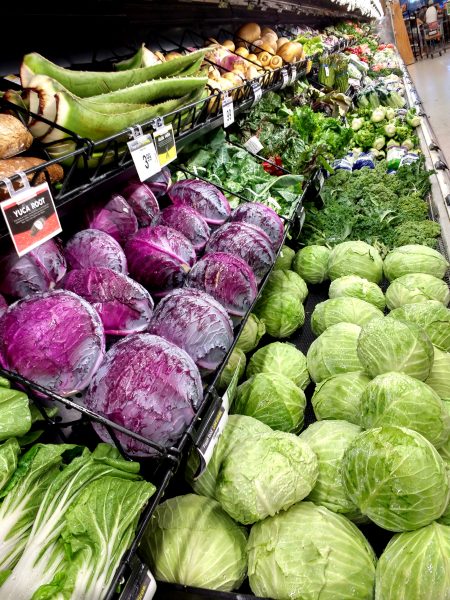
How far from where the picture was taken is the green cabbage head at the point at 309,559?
111 centimetres

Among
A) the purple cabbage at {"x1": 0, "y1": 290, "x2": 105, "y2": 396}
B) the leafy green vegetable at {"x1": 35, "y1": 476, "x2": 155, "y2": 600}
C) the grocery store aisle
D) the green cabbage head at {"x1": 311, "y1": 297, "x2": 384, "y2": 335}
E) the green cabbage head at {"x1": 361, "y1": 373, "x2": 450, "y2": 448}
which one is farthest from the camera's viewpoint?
the grocery store aisle

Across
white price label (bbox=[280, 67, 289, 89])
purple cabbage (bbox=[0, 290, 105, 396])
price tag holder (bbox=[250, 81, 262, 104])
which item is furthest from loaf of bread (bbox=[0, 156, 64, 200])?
white price label (bbox=[280, 67, 289, 89])

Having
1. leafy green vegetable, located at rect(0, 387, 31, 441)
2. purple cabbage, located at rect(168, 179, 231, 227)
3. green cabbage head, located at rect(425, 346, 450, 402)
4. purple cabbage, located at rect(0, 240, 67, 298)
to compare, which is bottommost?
green cabbage head, located at rect(425, 346, 450, 402)

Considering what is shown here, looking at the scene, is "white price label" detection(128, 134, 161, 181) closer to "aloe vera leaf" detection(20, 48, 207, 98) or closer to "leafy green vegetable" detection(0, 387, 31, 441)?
"aloe vera leaf" detection(20, 48, 207, 98)

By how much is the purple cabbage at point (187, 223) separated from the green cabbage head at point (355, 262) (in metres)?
1.08

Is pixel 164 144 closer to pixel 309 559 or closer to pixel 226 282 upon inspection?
pixel 226 282

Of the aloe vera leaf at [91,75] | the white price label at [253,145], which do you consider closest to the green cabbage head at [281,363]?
the aloe vera leaf at [91,75]

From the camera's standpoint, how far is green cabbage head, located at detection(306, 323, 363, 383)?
1.87m

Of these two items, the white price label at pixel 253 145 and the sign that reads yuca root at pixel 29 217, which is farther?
the white price label at pixel 253 145

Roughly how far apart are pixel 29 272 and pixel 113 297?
0.72ft

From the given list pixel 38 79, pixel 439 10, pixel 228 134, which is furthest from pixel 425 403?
pixel 439 10

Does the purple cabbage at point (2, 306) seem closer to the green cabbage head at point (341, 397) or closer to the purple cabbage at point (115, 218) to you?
the purple cabbage at point (115, 218)

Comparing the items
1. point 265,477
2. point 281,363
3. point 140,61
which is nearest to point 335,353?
point 281,363

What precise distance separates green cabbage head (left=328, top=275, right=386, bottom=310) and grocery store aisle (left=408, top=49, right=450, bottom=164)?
4513 millimetres
